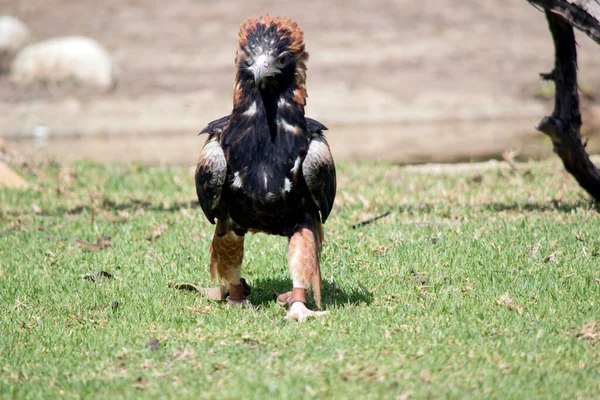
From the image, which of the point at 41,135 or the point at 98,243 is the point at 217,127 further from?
the point at 41,135

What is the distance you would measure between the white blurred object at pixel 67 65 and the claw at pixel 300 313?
1796 cm

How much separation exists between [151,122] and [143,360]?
16.2 m

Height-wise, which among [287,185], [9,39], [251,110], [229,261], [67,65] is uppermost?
[9,39]

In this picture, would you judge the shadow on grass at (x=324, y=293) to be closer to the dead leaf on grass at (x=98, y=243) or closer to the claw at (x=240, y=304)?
the claw at (x=240, y=304)

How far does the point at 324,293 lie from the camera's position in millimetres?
6059

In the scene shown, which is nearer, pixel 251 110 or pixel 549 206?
pixel 251 110

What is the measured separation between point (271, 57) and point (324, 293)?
75.7 inches

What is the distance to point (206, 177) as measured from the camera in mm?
5461

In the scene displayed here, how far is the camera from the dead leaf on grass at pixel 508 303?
17.7 feet

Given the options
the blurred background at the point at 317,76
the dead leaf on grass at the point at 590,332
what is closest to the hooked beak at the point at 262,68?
the dead leaf on grass at the point at 590,332

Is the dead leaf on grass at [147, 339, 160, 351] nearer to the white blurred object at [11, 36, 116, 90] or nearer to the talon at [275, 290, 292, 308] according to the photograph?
the talon at [275, 290, 292, 308]

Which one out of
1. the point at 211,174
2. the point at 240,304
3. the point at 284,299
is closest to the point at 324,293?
the point at 284,299

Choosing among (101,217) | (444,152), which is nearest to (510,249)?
(101,217)

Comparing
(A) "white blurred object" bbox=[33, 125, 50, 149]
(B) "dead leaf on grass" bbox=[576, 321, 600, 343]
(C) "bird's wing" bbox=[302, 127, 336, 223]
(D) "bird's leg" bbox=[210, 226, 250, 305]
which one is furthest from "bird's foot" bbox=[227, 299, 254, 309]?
(A) "white blurred object" bbox=[33, 125, 50, 149]
